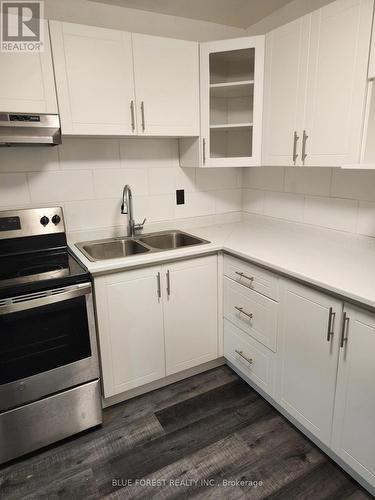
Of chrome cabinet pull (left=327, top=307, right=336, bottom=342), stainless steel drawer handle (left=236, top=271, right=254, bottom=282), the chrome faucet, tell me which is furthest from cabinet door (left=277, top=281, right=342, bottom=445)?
the chrome faucet

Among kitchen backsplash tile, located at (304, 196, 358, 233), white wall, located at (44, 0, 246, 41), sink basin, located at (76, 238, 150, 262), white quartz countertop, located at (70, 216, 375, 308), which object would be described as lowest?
sink basin, located at (76, 238, 150, 262)

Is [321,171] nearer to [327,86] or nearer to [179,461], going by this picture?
[327,86]

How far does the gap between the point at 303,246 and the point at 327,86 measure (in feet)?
2.75

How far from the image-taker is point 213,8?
2.11 m

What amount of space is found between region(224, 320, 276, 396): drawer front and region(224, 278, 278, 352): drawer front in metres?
0.05

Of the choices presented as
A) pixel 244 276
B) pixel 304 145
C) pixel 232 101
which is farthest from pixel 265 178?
pixel 244 276

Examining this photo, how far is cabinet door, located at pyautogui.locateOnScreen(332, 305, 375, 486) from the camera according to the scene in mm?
1276

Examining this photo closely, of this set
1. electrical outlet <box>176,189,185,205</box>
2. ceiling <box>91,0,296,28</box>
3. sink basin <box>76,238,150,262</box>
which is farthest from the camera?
electrical outlet <box>176,189,185,205</box>

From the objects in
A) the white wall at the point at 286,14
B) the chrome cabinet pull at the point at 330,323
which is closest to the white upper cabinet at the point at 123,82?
the white wall at the point at 286,14

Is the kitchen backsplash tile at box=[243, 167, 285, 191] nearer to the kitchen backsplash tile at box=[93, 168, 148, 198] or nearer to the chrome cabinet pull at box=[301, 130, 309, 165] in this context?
the chrome cabinet pull at box=[301, 130, 309, 165]

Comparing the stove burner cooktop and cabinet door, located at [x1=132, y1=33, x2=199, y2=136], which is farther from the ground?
cabinet door, located at [x1=132, y1=33, x2=199, y2=136]

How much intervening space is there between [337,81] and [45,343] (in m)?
1.84

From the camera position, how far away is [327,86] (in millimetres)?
1617

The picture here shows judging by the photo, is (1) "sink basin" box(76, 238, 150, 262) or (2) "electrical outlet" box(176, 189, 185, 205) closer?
(1) "sink basin" box(76, 238, 150, 262)
